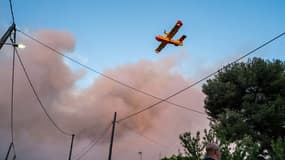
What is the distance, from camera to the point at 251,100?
2417cm

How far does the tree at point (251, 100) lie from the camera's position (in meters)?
22.5

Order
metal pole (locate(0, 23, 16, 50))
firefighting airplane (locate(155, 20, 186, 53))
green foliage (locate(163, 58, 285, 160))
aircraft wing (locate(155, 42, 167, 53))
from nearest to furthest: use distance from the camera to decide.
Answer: metal pole (locate(0, 23, 16, 50)) < firefighting airplane (locate(155, 20, 186, 53)) < aircraft wing (locate(155, 42, 167, 53)) < green foliage (locate(163, 58, 285, 160))

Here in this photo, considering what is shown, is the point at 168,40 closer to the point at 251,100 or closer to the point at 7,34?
the point at 7,34

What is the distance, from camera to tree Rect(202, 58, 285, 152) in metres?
22.5

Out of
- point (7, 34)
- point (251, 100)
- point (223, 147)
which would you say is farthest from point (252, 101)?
point (7, 34)

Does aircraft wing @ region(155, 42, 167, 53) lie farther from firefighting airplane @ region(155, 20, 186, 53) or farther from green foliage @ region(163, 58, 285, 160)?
green foliage @ region(163, 58, 285, 160)

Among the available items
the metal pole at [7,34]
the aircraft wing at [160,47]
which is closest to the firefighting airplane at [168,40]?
the aircraft wing at [160,47]

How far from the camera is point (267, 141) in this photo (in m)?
22.4

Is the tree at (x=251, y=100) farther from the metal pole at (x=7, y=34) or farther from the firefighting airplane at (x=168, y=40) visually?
the metal pole at (x=7, y=34)

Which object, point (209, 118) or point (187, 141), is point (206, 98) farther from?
point (187, 141)

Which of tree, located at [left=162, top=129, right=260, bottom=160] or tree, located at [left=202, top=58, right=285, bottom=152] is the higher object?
tree, located at [left=202, top=58, right=285, bottom=152]

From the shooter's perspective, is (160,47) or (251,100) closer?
(160,47)

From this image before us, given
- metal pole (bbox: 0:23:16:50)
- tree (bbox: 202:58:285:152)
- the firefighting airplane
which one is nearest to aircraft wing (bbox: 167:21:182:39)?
the firefighting airplane

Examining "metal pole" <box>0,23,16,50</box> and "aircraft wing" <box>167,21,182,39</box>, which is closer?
"metal pole" <box>0,23,16,50</box>
